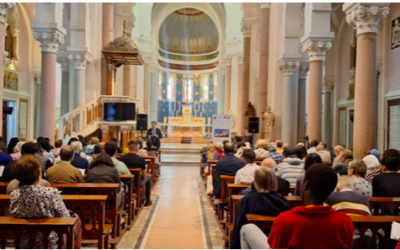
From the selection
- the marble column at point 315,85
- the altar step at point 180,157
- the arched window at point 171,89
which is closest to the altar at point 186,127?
the arched window at point 171,89

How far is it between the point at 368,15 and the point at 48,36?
7.35 metres

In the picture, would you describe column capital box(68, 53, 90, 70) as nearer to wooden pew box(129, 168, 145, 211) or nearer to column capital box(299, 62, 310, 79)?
wooden pew box(129, 168, 145, 211)

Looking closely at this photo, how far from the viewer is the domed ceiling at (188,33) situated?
122 feet

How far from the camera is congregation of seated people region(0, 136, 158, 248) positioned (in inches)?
132

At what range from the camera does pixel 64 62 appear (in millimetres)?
16797

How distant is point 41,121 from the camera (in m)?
11.0

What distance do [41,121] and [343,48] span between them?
13.4m

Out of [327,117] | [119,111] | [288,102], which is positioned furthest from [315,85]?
[327,117]

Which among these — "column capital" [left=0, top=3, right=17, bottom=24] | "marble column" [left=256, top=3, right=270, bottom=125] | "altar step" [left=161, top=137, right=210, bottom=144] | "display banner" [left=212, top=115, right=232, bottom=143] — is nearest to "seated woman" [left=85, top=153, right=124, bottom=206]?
"column capital" [left=0, top=3, right=17, bottom=24]

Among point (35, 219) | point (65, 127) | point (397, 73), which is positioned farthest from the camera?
point (397, 73)

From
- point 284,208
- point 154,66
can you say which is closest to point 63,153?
point 284,208

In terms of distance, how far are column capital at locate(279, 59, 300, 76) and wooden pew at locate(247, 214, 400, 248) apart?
12624 millimetres

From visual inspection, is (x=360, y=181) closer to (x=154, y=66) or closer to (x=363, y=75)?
(x=363, y=75)

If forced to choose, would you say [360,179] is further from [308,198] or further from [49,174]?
[49,174]
